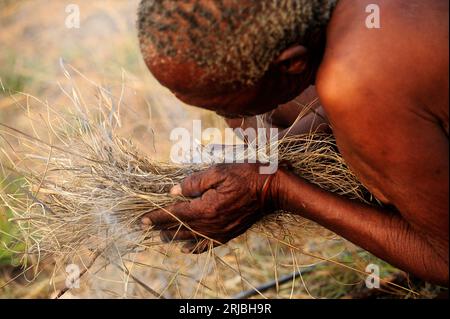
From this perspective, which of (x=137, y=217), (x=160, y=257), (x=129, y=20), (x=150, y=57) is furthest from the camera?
(x=129, y=20)

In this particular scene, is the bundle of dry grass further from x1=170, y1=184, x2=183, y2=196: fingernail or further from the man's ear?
the man's ear

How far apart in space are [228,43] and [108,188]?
806 mm

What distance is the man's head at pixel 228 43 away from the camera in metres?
1.55

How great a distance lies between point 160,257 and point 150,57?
1.74m

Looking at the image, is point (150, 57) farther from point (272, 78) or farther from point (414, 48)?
point (414, 48)

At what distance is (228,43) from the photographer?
5.15ft

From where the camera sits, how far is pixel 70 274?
224cm

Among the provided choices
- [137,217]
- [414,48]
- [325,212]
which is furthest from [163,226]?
[414,48]
